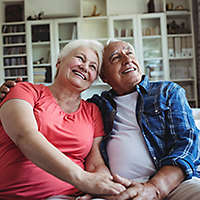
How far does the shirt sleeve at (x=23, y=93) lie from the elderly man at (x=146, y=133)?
40 cm

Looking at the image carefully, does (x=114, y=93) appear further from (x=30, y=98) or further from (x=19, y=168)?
(x=19, y=168)

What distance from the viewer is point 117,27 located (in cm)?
489

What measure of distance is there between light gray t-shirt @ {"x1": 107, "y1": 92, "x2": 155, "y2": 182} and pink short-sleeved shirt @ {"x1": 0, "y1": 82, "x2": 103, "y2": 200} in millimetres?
98

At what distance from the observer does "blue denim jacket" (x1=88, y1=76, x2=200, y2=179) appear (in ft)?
3.90

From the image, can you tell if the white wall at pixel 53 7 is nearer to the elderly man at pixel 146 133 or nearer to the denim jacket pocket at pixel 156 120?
the elderly man at pixel 146 133

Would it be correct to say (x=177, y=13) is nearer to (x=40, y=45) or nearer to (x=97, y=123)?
(x=40, y=45)

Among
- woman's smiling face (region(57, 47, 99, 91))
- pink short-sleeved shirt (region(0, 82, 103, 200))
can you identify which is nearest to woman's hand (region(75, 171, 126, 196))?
pink short-sleeved shirt (region(0, 82, 103, 200))

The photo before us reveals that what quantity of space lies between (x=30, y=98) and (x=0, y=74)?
13.0ft

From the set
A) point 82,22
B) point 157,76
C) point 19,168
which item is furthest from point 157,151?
point 82,22

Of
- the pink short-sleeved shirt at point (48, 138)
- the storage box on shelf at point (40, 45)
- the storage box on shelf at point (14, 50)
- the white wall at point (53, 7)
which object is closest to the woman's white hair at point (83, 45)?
the pink short-sleeved shirt at point (48, 138)

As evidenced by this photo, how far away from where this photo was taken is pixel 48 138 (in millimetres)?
1204

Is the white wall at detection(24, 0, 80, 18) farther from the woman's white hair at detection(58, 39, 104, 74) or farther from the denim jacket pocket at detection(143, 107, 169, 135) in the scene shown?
the denim jacket pocket at detection(143, 107, 169, 135)

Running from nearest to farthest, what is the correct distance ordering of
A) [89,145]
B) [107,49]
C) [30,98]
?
[30,98] < [89,145] < [107,49]

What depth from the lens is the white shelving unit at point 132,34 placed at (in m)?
4.79
